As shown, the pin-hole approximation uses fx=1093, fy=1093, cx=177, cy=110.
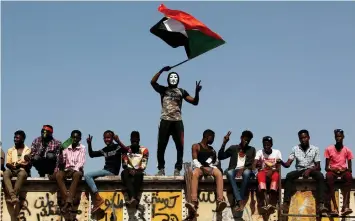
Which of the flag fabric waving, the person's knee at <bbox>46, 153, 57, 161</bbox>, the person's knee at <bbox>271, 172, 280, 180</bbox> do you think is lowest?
the person's knee at <bbox>271, 172, 280, 180</bbox>

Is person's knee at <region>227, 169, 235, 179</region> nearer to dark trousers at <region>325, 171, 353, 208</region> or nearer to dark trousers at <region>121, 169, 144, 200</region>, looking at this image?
dark trousers at <region>121, 169, 144, 200</region>

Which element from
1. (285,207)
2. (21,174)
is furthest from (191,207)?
(21,174)

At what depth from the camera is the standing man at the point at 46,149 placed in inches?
1070

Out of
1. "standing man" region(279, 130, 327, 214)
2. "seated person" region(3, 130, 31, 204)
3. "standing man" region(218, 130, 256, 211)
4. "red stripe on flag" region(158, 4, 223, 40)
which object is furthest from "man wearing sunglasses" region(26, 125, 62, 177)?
"standing man" region(279, 130, 327, 214)

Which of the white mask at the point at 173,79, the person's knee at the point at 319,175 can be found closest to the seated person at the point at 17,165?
the white mask at the point at 173,79

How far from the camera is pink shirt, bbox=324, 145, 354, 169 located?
26.9 meters

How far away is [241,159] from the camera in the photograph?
27.0 metres

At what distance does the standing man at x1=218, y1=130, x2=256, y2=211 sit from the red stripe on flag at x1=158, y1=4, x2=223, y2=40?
3309mm

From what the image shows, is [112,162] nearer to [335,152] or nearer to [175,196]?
[175,196]

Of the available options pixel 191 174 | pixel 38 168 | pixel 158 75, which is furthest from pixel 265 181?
pixel 38 168

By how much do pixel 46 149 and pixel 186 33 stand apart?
4.95m

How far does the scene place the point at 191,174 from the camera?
27.0 metres

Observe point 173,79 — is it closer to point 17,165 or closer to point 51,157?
point 51,157

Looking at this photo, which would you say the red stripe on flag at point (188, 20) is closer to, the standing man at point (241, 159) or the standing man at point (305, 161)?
the standing man at point (241, 159)
